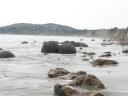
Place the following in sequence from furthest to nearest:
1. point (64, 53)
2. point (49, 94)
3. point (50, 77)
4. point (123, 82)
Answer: point (64, 53) < point (50, 77) < point (123, 82) < point (49, 94)

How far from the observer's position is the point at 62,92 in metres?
20.3

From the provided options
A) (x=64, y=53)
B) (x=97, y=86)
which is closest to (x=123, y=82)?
(x=97, y=86)

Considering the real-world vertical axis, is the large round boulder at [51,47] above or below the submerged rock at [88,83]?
above

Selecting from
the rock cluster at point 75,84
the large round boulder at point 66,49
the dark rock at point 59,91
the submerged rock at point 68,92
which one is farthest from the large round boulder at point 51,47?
the submerged rock at point 68,92

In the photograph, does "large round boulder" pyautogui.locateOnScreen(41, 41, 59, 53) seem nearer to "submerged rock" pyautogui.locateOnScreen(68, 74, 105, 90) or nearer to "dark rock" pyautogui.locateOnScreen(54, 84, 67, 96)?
"submerged rock" pyautogui.locateOnScreen(68, 74, 105, 90)

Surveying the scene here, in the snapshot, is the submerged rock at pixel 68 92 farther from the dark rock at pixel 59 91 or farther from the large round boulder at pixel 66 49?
the large round boulder at pixel 66 49

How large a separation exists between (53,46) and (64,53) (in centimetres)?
209

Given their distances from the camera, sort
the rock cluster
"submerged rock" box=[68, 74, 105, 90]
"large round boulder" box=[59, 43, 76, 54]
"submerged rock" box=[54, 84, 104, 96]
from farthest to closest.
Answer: "large round boulder" box=[59, 43, 76, 54] → "submerged rock" box=[68, 74, 105, 90] → the rock cluster → "submerged rock" box=[54, 84, 104, 96]

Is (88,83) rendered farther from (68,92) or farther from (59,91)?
(68,92)

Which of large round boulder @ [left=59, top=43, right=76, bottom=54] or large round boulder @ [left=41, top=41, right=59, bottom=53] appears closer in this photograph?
large round boulder @ [left=59, top=43, right=76, bottom=54]

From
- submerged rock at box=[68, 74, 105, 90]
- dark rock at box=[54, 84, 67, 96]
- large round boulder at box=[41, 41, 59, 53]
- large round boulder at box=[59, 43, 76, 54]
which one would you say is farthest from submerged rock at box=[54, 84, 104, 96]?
large round boulder at box=[41, 41, 59, 53]

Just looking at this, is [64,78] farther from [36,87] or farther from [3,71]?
[3,71]

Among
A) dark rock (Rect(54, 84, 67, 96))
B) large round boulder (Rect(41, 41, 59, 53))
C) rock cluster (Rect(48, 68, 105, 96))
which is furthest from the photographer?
large round boulder (Rect(41, 41, 59, 53))

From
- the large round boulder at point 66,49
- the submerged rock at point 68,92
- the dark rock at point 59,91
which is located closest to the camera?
the submerged rock at point 68,92
